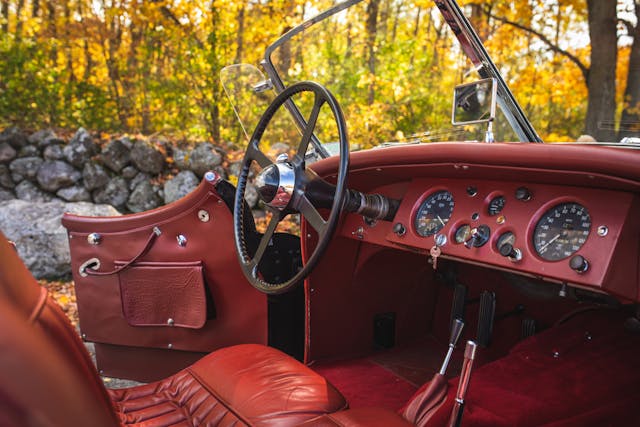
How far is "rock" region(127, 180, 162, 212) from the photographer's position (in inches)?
233

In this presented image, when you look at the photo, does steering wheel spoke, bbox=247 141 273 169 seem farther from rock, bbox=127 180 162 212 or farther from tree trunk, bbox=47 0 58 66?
tree trunk, bbox=47 0 58 66

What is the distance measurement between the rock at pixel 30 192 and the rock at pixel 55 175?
0.08 m

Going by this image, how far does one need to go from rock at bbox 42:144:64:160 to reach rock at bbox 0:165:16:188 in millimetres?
420

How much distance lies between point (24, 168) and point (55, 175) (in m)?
0.35

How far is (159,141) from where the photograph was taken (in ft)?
20.4

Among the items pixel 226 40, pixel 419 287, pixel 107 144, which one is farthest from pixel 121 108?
pixel 419 287

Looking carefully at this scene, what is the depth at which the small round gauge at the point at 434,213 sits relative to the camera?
1745 millimetres

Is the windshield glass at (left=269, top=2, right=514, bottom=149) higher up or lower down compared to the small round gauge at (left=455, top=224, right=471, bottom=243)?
higher up

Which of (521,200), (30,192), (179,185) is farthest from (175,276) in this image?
(30,192)

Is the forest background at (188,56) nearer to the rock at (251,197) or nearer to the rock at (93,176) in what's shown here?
the rock at (93,176)

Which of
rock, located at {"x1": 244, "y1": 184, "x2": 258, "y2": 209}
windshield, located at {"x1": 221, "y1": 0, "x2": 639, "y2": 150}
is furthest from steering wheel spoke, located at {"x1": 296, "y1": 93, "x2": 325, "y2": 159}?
rock, located at {"x1": 244, "y1": 184, "x2": 258, "y2": 209}

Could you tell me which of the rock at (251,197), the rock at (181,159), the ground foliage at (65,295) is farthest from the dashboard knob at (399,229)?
the rock at (181,159)

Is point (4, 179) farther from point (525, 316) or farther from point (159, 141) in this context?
point (525, 316)

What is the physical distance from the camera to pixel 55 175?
583 cm
